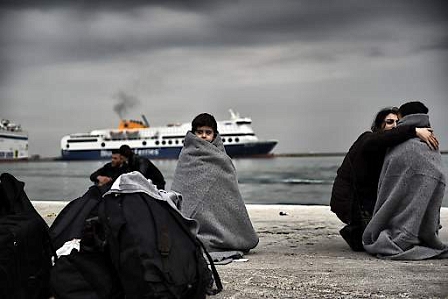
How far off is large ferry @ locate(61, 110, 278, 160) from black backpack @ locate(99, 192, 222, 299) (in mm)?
52485

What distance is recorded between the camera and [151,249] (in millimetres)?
1895

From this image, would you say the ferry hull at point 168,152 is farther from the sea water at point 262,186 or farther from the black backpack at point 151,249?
the black backpack at point 151,249

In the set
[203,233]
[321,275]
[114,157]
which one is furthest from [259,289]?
[114,157]

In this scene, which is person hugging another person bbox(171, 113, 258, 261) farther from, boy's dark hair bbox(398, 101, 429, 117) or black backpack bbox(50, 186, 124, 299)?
black backpack bbox(50, 186, 124, 299)

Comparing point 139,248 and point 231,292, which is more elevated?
point 139,248

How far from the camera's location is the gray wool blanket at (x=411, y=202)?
2830 mm

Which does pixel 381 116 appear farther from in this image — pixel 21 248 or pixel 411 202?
pixel 21 248

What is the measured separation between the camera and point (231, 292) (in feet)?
7.37

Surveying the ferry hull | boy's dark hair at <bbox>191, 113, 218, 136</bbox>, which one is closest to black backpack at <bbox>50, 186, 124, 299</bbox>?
boy's dark hair at <bbox>191, 113, 218, 136</bbox>

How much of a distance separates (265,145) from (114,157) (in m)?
51.7

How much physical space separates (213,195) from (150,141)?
5755 cm

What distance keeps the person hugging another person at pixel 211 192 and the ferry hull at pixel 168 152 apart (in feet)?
159

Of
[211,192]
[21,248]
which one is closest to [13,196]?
[21,248]

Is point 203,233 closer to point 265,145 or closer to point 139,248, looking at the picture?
point 139,248
